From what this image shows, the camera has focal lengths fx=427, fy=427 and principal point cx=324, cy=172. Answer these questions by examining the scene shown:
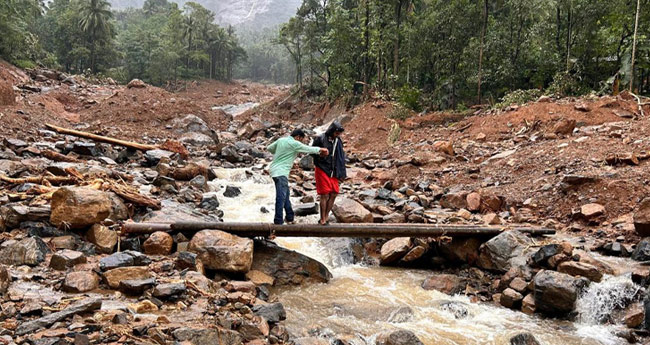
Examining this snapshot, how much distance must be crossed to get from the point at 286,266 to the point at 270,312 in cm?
215

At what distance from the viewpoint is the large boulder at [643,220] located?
6564 mm

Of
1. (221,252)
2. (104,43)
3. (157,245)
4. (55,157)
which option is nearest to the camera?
(221,252)

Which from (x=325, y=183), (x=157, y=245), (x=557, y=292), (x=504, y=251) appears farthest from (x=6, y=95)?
(x=557, y=292)

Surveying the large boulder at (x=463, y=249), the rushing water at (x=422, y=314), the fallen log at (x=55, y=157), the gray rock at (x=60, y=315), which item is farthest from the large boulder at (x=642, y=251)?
the fallen log at (x=55, y=157)

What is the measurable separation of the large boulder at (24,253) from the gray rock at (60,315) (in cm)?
181

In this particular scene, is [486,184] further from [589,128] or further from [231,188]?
[231,188]

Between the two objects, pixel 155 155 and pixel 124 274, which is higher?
pixel 155 155

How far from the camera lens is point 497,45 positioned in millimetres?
22625

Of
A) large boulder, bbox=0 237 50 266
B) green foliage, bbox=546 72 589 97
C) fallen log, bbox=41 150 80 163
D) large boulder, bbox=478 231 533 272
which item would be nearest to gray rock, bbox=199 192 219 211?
fallen log, bbox=41 150 80 163

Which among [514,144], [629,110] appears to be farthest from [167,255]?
[629,110]

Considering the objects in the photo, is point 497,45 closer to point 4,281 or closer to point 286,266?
point 286,266

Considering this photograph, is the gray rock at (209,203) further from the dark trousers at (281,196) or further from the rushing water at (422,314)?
the rushing water at (422,314)

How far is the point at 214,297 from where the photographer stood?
495cm

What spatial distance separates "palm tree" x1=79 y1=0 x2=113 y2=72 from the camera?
43969 mm
